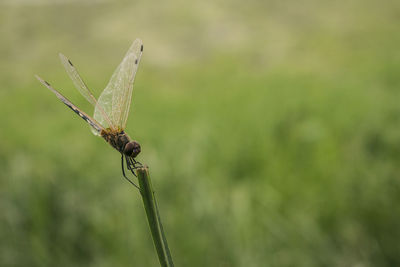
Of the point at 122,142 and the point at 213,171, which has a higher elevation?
the point at 122,142

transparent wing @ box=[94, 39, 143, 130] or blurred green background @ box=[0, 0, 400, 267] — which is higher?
transparent wing @ box=[94, 39, 143, 130]

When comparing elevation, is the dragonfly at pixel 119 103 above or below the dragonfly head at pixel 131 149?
above

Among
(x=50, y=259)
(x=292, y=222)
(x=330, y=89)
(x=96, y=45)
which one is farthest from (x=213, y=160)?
(x=96, y=45)

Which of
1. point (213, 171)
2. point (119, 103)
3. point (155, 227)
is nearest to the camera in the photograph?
point (155, 227)

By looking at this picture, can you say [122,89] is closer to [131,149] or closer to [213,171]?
[131,149]

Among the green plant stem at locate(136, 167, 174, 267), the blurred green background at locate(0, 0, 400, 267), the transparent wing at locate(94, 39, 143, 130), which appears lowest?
the blurred green background at locate(0, 0, 400, 267)

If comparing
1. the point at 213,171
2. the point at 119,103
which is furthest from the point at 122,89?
the point at 213,171

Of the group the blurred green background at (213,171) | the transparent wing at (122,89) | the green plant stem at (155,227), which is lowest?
the blurred green background at (213,171)
